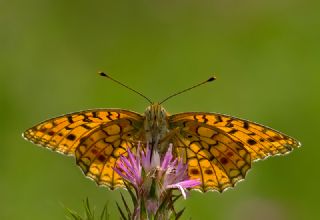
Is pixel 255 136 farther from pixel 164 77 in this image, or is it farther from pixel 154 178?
pixel 164 77

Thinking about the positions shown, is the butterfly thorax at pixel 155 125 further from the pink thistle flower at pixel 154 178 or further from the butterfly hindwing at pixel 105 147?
the pink thistle flower at pixel 154 178

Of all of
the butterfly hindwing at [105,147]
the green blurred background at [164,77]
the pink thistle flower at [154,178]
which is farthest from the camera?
the green blurred background at [164,77]

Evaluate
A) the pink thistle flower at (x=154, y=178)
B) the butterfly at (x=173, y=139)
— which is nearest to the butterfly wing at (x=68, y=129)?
the butterfly at (x=173, y=139)

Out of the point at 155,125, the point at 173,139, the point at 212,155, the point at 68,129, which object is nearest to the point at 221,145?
the point at 212,155

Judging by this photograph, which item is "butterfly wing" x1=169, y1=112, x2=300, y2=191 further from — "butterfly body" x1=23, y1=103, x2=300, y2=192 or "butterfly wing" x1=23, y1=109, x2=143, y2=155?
"butterfly wing" x1=23, y1=109, x2=143, y2=155

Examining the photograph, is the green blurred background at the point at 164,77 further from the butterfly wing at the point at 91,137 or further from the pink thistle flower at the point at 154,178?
the pink thistle flower at the point at 154,178

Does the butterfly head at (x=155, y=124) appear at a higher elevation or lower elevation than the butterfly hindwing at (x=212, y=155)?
higher

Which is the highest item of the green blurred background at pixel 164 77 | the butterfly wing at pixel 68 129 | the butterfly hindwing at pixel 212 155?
the butterfly wing at pixel 68 129

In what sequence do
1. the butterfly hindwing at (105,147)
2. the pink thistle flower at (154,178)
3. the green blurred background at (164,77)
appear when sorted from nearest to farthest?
the pink thistle flower at (154,178) < the butterfly hindwing at (105,147) < the green blurred background at (164,77)

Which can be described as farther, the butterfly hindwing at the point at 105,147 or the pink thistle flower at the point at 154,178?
the butterfly hindwing at the point at 105,147
